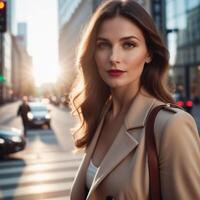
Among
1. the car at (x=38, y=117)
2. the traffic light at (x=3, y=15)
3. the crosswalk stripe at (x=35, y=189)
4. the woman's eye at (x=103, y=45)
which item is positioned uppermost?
the traffic light at (x=3, y=15)

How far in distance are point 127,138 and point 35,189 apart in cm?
684

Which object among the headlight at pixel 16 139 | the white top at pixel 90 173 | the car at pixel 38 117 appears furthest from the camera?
the car at pixel 38 117

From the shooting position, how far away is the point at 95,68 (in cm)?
233

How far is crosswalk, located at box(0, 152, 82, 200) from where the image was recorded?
25.9ft

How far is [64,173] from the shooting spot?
998 cm

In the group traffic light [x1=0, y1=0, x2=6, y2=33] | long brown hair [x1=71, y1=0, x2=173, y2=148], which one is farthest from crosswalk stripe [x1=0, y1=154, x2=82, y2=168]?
long brown hair [x1=71, y1=0, x2=173, y2=148]

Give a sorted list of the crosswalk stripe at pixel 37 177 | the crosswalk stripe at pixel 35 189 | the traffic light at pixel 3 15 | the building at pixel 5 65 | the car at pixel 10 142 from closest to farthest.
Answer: the crosswalk stripe at pixel 35 189
the crosswalk stripe at pixel 37 177
the car at pixel 10 142
the traffic light at pixel 3 15
the building at pixel 5 65

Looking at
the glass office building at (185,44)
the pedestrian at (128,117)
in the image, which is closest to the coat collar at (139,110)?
the pedestrian at (128,117)

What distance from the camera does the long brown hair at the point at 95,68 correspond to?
1944 mm

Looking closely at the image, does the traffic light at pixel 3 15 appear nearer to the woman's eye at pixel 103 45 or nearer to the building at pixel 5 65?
the woman's eye at pixel 103 45

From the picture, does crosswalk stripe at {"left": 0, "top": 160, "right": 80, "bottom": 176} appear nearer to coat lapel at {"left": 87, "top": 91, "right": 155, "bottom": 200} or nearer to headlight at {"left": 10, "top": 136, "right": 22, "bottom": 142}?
headlight at {"left": 10, "top": 136, "right": 22, "bottom": 142}

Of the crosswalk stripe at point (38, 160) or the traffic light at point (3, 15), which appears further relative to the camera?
the traffic light at point (3, 15)

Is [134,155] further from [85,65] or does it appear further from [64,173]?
[64,173]

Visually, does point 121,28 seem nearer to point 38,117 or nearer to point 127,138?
point 127,138
